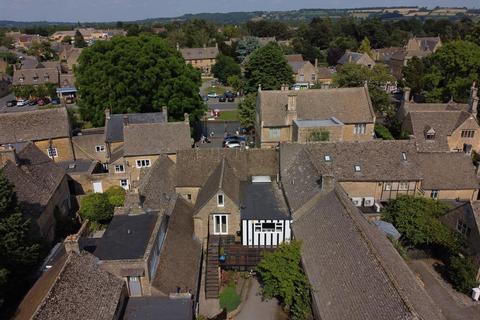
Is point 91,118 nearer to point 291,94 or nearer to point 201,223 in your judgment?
point 291,94

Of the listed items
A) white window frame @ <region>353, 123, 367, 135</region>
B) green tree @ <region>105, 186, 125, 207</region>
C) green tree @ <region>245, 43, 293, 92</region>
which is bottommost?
green tree @ <region>105, 186, 125, 207</region>

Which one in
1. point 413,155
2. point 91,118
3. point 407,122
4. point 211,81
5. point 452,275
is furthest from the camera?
point 211,81

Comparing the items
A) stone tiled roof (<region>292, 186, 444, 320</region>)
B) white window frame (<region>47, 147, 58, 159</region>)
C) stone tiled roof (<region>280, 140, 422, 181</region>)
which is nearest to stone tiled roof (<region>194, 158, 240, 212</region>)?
stone tiled roof (<region>280, 140, 422, 181</region>)

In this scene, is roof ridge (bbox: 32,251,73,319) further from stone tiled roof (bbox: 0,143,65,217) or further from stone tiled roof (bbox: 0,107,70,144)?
stone tiled roof (bbox: 0,107,70,144)

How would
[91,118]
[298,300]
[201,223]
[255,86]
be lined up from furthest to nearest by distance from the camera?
[255,86]
[91,118]
[201,223]
[298,300]

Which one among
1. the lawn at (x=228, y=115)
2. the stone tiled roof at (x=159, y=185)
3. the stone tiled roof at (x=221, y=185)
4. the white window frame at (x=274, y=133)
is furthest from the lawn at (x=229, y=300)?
the lawn at (x=228, y=115)

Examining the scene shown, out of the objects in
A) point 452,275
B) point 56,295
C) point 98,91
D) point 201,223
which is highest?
point 98,91

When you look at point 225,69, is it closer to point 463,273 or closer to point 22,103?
point 22,103

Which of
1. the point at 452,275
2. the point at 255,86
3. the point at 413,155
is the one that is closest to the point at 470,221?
the point at 452,275
